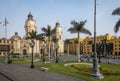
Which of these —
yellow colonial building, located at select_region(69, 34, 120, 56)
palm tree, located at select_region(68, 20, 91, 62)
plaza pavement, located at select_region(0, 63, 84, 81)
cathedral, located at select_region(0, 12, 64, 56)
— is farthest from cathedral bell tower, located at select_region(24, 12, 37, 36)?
plaza pavement, located at select_region(0, 63, 84, 81)

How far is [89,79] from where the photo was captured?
22.8 metres

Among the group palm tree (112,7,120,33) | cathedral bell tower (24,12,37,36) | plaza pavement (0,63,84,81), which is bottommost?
plaza pavement (0,63,84,81)

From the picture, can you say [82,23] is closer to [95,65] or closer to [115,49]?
[95,65]

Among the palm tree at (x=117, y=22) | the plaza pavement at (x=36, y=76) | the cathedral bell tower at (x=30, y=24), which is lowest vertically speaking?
the plaza pavement at (x=36, y=76)

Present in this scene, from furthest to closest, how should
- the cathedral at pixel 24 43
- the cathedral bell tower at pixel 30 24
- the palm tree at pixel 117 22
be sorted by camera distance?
Answer: the cathedral at pixel 24 43
the cathedral bell tower at pixel 30 24
the palm tree at pixel 117 22

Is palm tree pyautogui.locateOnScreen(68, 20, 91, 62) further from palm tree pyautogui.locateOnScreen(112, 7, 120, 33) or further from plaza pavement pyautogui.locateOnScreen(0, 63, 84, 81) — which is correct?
plaza pavement pyautogui.locateOnScreen(0, 63, 84, 81)

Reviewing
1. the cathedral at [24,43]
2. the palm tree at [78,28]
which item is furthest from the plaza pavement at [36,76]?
the cathedral at [24,43]

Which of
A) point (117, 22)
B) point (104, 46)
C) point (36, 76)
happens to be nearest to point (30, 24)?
point (104, 46)

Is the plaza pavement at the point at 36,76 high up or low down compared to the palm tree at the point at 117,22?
down

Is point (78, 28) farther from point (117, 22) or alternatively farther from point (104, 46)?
point (104, 46)

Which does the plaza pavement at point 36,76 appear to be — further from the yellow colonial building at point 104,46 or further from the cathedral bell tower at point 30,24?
the cathedral bell tower at point 30,24

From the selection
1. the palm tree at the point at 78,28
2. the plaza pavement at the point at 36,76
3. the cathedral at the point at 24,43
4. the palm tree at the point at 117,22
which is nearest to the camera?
the plaza pavement at the point at 36,76

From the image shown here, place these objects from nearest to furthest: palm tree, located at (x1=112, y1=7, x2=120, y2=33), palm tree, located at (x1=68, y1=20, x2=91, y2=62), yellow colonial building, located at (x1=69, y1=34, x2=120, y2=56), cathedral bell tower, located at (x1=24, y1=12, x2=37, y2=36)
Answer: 1. palm tree, located at (x1=112, y1=7, x2=120, y2=33)
2. palm tree, located at (x1=68, y1=20, x2=91, y2=62)
3. yellow colonial building, located at (x1=69, y1=34, x2=120, y2=56)
4. cathedral bell tower, located at (x1=24, y1=12, x2=37, y2=36)

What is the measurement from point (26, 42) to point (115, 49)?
49.7 metres
